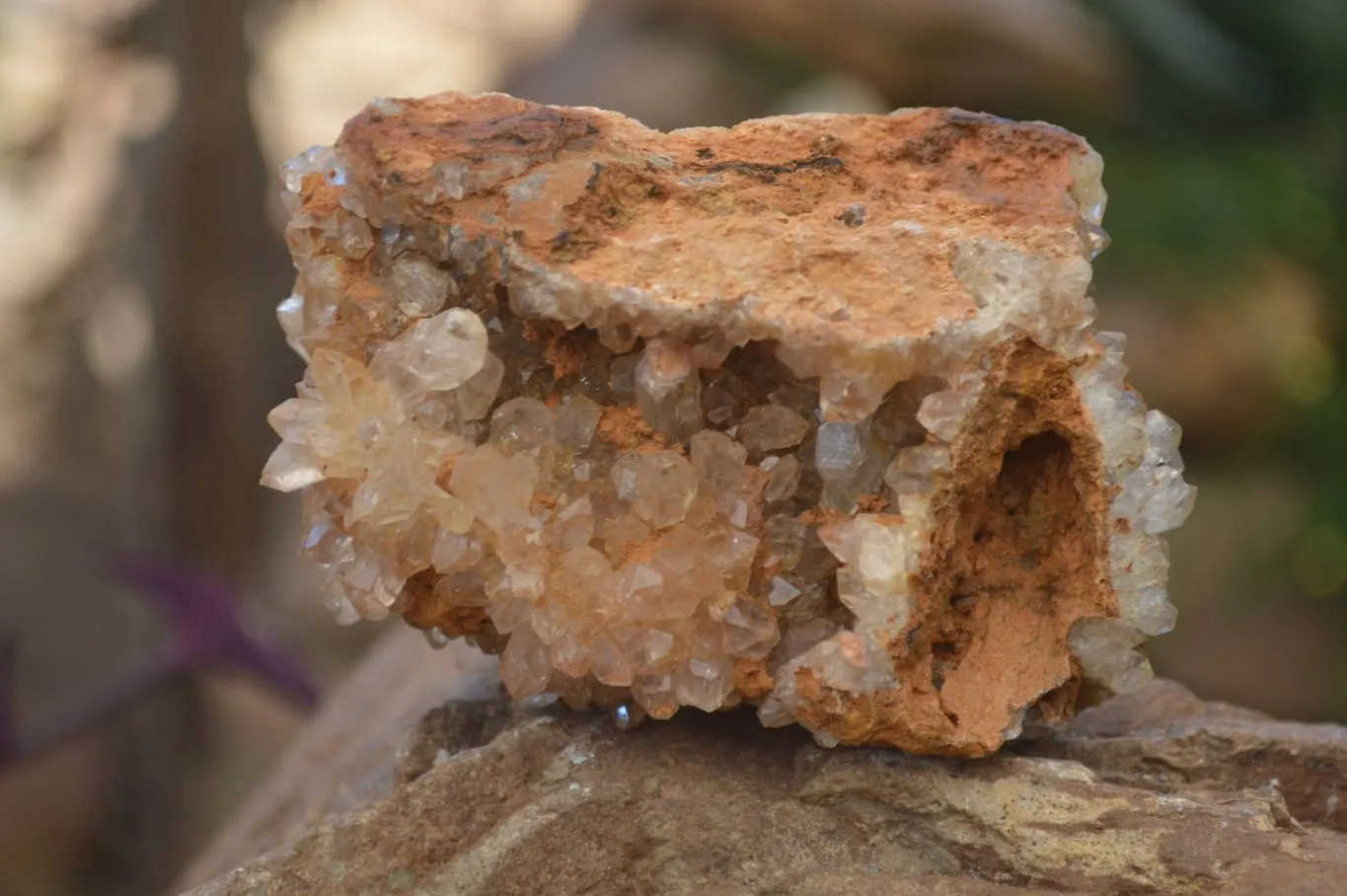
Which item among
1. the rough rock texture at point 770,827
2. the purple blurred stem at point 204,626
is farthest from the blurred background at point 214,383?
the rough rock texture at point 770,827

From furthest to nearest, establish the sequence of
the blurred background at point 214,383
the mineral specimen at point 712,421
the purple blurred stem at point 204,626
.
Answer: the blurred background at point 214,383 → the purple blurred stem at point 204,626 → the mineral specimen at point 712,421

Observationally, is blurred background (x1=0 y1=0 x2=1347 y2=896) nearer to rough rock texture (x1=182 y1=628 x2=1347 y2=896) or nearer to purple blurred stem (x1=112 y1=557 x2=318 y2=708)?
purple blurred stem (x1=112 y1=557 x2=318 y2=708)

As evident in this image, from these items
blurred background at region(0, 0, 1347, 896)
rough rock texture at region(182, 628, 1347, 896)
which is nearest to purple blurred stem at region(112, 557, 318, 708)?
blurred background at region(0, 0, 1347, 896)

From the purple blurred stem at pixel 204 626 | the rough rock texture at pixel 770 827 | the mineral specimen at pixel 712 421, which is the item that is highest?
the mineral specimen at pixel 712 421

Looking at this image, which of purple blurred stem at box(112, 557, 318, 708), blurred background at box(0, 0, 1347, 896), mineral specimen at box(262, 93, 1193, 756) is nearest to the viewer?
mineral specimen at box(262, 93, 1193, 756)

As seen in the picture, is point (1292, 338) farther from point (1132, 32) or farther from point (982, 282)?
point (982, 282)

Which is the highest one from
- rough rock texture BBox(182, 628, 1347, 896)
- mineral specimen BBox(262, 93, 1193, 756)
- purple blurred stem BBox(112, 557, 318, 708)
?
mineral specimen BBox(262, 93, 1193, 756)

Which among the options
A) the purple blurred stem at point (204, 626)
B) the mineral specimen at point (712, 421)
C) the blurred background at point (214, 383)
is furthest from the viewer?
the blurred background at point (214, 383)

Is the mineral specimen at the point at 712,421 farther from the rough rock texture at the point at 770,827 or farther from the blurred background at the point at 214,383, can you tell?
the blurred background at the point at 214,383
